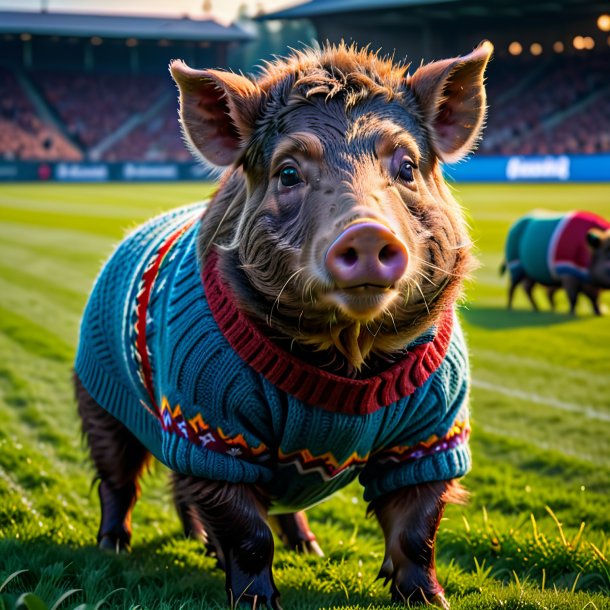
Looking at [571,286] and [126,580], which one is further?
[571,286]

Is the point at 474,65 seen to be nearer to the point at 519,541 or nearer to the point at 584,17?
the point at 519,541

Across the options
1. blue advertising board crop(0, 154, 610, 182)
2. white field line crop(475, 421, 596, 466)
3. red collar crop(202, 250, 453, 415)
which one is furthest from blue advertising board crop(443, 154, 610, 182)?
red collar crop(202, 250, 453, 415)

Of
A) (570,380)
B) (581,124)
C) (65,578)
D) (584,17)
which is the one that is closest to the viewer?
(65,578)

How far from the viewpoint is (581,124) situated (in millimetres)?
34656

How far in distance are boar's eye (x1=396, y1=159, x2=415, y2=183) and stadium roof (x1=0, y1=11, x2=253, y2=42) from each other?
1893 inches

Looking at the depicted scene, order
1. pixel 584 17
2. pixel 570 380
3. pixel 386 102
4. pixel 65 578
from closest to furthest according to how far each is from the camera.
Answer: pixel 386 102 → pixel 65 578 → pixel 570 380 → pixel 584 17

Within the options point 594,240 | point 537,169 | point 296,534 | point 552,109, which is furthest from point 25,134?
point 296,534

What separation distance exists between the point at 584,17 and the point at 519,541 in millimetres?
39113

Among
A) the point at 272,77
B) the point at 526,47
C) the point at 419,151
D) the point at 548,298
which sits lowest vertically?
the point at 548,298

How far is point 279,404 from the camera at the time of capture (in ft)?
8.80

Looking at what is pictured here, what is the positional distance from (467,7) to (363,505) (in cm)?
3577

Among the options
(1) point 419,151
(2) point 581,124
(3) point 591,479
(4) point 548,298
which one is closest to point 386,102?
(1) point 419,151

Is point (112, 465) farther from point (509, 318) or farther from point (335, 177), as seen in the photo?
point (509, 318)

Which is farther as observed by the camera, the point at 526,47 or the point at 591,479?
the point at 526,47
